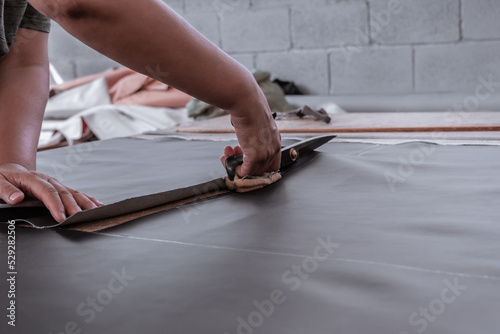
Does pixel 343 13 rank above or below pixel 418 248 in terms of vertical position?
above

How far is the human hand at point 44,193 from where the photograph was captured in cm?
83

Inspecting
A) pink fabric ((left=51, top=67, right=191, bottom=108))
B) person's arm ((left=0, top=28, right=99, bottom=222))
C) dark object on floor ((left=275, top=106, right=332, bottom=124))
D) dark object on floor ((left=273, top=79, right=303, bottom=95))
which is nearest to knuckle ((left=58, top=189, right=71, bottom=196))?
person's arm ((left=0, top=28, right=99, bottom=222))

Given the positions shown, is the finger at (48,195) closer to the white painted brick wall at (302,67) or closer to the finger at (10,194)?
the finger at (10,194)

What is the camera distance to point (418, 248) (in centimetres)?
65

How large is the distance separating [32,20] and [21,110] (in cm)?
18

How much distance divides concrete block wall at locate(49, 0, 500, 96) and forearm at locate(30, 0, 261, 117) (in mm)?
2384

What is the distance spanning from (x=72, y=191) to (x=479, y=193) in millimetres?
640

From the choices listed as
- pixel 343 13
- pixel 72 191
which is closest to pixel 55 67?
pixel 343 13

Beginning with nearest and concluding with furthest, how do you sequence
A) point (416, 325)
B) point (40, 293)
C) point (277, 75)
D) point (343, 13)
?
point (416, 325) < point (40, 293) < point (343, 13) < point (277, 75)

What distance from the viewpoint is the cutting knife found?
100cm

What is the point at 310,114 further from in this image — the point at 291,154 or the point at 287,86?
the point at 287,86

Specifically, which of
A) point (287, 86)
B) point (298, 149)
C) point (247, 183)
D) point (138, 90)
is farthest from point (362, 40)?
point (247, 183)

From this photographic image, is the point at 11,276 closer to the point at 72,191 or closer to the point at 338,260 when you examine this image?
the point at 72,191

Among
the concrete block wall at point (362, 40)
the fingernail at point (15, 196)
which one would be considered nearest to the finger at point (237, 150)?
the fingernail at point (15, 196)
